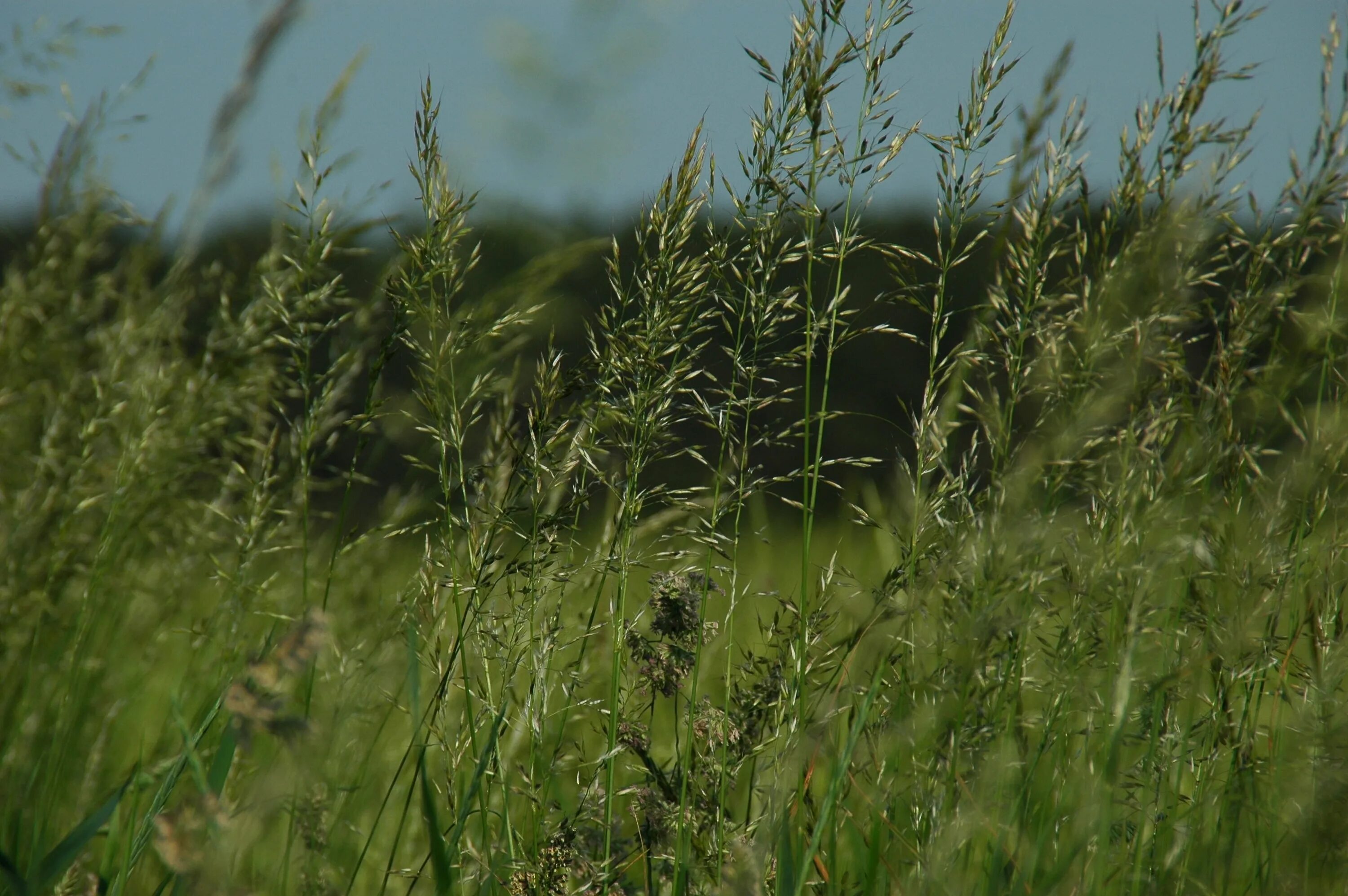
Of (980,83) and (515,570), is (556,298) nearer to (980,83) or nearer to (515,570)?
(515,570)

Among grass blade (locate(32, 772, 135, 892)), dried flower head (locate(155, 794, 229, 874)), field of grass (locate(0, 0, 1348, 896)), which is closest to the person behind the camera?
dried flower head (locate(155, 794, 229, 874))

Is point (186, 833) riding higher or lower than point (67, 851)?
higher

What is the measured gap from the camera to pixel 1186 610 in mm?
1350

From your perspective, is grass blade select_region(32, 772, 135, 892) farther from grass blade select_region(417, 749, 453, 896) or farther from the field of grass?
grass blade select_region(417, 749, 453, 896)

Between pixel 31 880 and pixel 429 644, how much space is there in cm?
45

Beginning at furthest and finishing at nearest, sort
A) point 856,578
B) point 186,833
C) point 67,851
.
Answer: point 856,578
point 67,851
point 186,833

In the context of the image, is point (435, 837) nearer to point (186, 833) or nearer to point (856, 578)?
point (186, 833)

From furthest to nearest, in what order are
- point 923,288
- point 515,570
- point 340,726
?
point 923,288 → point 515,570 → point 340,726

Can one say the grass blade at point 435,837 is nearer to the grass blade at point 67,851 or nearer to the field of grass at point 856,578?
the field of grass at point 856,578

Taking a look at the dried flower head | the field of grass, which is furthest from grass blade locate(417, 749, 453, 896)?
the dried flower head

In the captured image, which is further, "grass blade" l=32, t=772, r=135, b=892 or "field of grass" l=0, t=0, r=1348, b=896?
"field of grass" l=0, t=0, r=1348, b=896

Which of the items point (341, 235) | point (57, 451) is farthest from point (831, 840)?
point (57, 451)

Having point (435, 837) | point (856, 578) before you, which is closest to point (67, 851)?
point (435, 837)

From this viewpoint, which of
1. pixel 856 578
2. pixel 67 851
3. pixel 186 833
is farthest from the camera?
pixel 856 578
